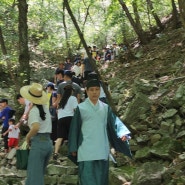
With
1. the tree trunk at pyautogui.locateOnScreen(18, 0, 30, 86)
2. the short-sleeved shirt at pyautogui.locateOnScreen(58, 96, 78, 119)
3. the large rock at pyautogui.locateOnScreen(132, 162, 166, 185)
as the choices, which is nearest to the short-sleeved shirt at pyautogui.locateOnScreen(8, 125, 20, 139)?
the tree trunk at pyautogui.locateOnScreen(18, 0, 30, 86)

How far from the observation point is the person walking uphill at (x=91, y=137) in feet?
14.4

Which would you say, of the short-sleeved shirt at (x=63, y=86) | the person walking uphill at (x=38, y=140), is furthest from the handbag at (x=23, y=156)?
the short-sleeved shirt at (x=63, y=86)

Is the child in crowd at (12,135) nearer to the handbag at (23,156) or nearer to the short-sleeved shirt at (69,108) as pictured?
the short-sleeved shirt at (69,108)

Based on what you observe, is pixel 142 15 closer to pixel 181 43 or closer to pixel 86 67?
pixel 181 43

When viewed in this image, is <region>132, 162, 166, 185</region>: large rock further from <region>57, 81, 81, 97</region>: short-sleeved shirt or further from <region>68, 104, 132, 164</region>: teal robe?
<region>57, 81, 81, 97</region>: short-sleeved shirt

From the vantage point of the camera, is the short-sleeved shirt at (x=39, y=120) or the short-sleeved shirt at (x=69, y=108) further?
the short-sleeved shirt at (x=69, y=108)

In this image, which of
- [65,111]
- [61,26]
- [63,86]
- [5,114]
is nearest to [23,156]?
[65,111]

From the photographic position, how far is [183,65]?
10.1m

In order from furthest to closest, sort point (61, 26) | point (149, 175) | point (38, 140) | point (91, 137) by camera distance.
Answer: point (61, 26), point (149, 175), point (38, 140), point (91, 137)

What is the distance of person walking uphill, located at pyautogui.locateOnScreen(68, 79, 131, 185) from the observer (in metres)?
4.39

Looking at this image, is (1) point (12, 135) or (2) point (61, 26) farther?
(2) point (61, 26)

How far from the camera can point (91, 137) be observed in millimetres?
4434

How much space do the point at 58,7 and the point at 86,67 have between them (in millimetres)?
16172

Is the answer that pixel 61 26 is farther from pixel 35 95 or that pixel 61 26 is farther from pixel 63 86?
pixel 35 95
